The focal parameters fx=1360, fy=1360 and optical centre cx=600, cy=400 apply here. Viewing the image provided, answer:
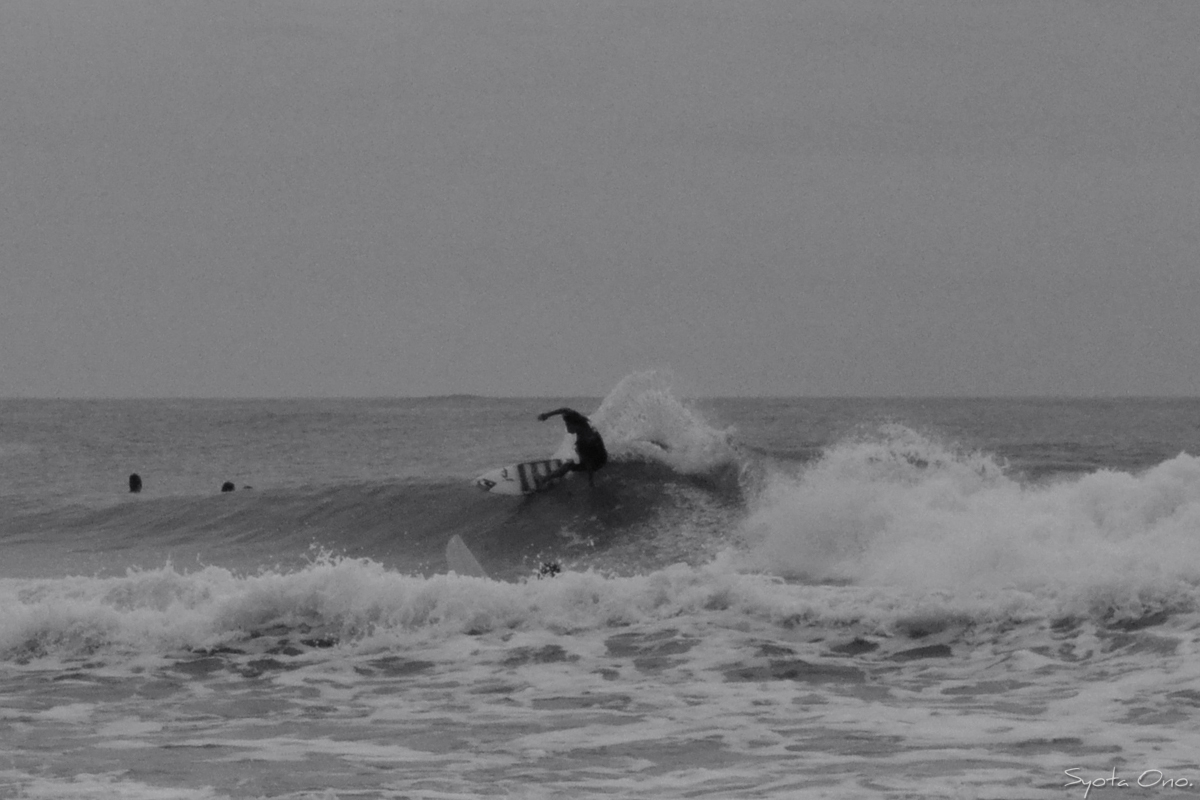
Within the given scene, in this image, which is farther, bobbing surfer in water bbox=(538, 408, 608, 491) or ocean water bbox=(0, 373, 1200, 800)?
bobbing surfer in water bbox=(538, 408, 608, 491)

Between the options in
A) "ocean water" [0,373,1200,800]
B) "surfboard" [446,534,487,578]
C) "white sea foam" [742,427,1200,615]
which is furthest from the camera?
"surfboard" [446,534,487,578]

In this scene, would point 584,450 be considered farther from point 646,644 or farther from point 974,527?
point 646,644

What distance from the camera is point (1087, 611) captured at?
1241 cm

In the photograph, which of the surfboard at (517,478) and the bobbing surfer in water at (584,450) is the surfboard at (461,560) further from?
the bobbing surfer in water at (584,450)

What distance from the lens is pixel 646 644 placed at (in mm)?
12352

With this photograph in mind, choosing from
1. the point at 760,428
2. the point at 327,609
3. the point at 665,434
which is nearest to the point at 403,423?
the point at 760,428

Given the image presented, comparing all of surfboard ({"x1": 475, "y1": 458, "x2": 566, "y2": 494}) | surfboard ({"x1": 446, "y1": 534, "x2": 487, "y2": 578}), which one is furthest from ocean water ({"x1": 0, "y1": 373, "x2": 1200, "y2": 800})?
surfboard ({"x1": 446, "y1": 534, "x2": 487, "y2": 578})

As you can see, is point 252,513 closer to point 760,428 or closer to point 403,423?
point 760,428

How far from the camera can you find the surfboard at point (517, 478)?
2256 cm
